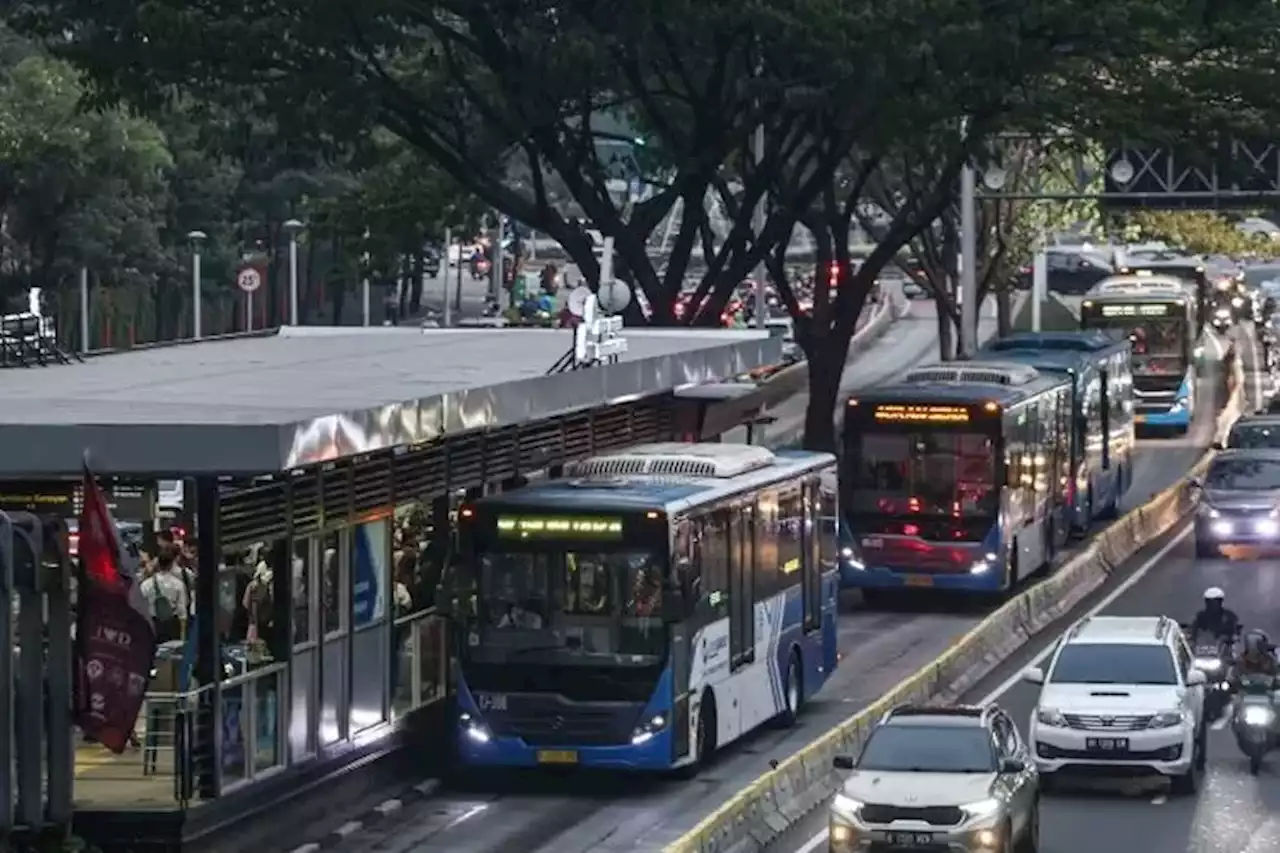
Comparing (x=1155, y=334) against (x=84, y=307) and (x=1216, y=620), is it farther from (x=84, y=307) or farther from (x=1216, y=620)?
(x=1216, y=620)

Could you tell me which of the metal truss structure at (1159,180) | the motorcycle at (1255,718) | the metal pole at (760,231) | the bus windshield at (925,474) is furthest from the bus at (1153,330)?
the motorcycle at (1255,718)

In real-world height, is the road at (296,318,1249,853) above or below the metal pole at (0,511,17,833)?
below

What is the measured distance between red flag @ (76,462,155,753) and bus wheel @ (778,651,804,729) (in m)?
10.9

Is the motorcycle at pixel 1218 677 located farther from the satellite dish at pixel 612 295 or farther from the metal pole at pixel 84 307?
the metal pole at pixel 84 307

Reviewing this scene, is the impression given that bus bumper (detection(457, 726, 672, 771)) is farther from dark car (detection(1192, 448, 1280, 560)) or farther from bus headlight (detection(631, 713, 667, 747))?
dark car (detection(1192, 448, 1280, 560))

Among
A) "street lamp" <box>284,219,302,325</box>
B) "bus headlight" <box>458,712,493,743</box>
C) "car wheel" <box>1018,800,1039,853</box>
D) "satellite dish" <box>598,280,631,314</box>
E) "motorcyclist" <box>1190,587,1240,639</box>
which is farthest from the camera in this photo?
"street lamp" <box>284,219,302,325</box>

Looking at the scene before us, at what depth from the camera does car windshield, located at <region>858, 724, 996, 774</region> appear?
2391 centimetres

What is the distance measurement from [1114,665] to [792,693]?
4.21m

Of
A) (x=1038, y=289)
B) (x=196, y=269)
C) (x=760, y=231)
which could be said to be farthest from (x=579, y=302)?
(x=1038, y=289)

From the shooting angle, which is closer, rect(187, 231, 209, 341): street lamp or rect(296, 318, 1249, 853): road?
rect(296, 318, 1249, 853): road

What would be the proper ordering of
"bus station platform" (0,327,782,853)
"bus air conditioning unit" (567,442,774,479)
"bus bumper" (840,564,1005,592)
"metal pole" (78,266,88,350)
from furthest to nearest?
1. "metal pole" (78,266,88,350)
2. "bus bumper" (840,564,1005,592)
3. "bus air conditioning unit" (567,442,774,479)
4. "bus station platform" (0,327,782,853)

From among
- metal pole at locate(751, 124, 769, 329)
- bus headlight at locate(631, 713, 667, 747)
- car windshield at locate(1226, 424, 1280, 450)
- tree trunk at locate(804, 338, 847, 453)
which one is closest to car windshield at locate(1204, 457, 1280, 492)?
car windshield at locate(1226, 424, 1280, 450)

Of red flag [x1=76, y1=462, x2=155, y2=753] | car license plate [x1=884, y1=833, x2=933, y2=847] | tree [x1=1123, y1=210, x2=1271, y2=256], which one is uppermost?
tree [x1=1123, y1=210, x2=1271, y2=256]

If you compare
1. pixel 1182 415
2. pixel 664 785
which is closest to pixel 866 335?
pixel 1182 415
